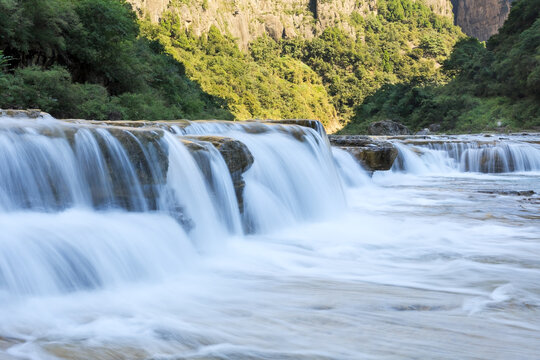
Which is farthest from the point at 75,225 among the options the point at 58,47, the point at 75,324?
the point at 58,47

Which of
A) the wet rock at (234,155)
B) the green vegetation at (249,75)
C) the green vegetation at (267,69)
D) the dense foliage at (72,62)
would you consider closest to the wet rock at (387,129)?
the green vegetation at (267,69)

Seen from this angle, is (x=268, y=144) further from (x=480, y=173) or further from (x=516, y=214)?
(x=480, y=173)

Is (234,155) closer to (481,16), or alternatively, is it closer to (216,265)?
(216,265)

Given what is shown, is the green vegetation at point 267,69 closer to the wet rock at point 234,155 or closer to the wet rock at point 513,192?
the wet rock at point 234,155

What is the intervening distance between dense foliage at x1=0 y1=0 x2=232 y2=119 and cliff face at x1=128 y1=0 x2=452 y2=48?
165ft

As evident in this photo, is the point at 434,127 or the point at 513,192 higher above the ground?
the point at 434,127

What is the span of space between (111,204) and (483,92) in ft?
142

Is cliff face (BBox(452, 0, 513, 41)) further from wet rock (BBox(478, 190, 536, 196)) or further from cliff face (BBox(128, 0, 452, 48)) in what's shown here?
wet rock (BBox(478, 190, 536, 196))

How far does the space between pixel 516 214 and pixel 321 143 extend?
3.77m

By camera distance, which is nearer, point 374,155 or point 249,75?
point 374,155

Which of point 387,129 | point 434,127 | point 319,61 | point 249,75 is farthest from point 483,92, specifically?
point 319,61

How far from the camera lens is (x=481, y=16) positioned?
402 ft

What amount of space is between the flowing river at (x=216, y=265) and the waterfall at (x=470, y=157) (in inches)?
374

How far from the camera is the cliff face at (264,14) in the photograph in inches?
2985
